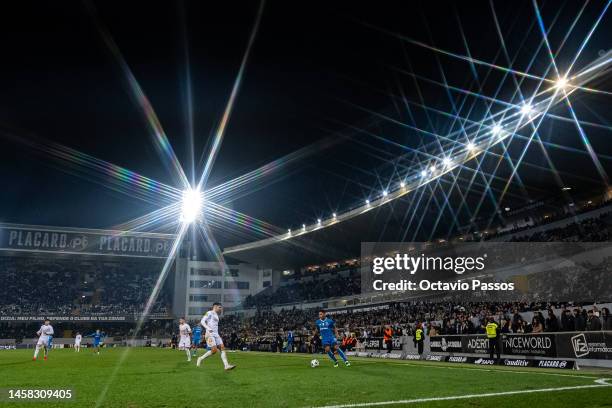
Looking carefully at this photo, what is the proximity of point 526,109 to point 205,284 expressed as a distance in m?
64.1

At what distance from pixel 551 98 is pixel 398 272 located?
31.1m

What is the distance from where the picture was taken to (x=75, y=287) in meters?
72.3

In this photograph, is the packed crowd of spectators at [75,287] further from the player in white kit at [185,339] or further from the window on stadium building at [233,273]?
the player in white kit at [185,339]

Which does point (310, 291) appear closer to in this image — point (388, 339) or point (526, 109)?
point (388, 339)

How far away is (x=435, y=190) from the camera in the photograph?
143ft

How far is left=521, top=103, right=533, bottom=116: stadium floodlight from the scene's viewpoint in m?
29.0

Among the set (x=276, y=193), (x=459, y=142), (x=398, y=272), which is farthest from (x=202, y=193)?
(x=459, y=142)

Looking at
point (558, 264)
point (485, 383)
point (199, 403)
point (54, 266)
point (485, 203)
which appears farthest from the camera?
point (54, 266)

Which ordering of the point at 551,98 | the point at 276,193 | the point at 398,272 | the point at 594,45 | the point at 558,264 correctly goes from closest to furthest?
the point at 594,45 < the point at 551,98 < the point at 558,264 < the point at 276,193 < the point at 398,272

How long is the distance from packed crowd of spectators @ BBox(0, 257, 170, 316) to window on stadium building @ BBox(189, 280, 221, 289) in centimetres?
683

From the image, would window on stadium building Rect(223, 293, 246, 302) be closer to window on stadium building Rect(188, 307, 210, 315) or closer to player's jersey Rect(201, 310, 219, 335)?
window on stadium building Rect(188, 307, 210, 315)

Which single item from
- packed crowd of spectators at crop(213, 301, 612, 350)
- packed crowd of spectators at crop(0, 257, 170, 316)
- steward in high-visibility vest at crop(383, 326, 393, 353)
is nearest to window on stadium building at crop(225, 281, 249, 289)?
packed crowd of spectators at crop(213, 301, 612, 350)

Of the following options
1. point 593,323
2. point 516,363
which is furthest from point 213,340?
point 593,323

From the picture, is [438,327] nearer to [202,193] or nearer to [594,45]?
[594,45]
